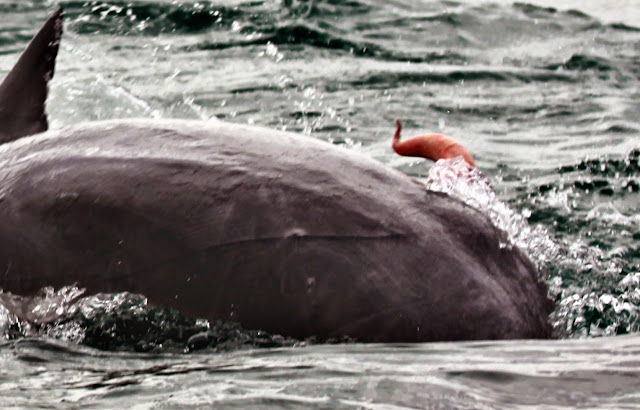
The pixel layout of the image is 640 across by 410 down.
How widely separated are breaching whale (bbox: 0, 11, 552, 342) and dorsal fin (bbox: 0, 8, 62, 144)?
53 centimetres

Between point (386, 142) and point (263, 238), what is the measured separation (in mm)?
3869

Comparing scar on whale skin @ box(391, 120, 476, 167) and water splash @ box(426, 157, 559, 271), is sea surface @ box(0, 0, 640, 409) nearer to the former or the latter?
water splash @ box(426, 157, 559, 271)

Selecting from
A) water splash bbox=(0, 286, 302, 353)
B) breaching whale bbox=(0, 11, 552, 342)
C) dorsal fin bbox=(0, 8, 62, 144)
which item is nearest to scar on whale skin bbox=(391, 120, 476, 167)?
breaching whale bbox=(0, 11, 552, 342)

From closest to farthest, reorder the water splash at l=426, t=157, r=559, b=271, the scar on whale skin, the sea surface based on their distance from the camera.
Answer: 1. the sea surface
2. the water splash at l=426, t=157, r=559, b=271
3. the scar on whale skin

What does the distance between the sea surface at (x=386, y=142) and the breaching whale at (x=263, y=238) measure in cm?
8

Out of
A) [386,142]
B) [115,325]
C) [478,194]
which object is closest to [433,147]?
[478,194]

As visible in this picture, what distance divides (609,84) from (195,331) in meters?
5.67

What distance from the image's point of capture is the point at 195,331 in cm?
346

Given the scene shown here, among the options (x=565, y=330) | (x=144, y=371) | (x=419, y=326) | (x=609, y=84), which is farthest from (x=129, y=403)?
(x=609, y=84)

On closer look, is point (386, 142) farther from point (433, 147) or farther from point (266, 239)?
point (266, 239)

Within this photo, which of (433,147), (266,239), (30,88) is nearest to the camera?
(266,239)

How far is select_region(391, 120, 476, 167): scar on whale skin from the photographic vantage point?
4145mm

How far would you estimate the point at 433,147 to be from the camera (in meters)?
4.21

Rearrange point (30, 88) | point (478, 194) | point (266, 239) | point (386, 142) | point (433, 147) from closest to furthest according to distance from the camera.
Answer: point (266, 239) → point (478, 194) → point (433, 147) → point (30, 88) → point (386, 142)
